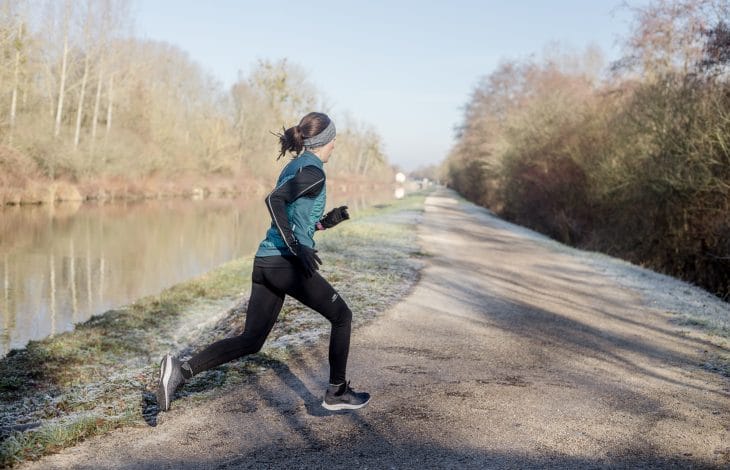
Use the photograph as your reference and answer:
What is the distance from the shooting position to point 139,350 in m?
8.05

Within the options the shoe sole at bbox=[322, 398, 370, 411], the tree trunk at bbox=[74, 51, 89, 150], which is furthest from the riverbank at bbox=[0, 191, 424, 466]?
the tree trunk at bbox=[74, 51, 89, 150]

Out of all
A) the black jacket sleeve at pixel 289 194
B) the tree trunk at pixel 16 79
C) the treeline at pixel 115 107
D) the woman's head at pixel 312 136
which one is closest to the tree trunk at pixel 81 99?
the treeline at pixel 115 107

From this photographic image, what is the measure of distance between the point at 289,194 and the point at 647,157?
15.5 meters

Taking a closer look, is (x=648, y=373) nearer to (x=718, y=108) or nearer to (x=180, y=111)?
(x=718, y=108)

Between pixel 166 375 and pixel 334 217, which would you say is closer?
pixel 166 375

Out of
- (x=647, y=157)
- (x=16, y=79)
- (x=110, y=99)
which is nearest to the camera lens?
(x=647, y=157)

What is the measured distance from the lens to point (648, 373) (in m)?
6.13

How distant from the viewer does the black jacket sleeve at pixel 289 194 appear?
402 centimetres

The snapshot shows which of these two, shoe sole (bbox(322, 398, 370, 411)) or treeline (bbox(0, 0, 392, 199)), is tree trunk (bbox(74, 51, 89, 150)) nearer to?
treeline (bbox(0, 0, 392, 199))

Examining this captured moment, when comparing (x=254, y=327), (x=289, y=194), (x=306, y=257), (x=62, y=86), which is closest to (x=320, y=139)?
(x=289, y=194)

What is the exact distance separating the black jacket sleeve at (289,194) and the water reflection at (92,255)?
6.08 metres

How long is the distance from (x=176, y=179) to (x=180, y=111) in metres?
13.3

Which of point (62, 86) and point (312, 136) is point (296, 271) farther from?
point (62, 86)

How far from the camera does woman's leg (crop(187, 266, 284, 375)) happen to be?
14.0ft
